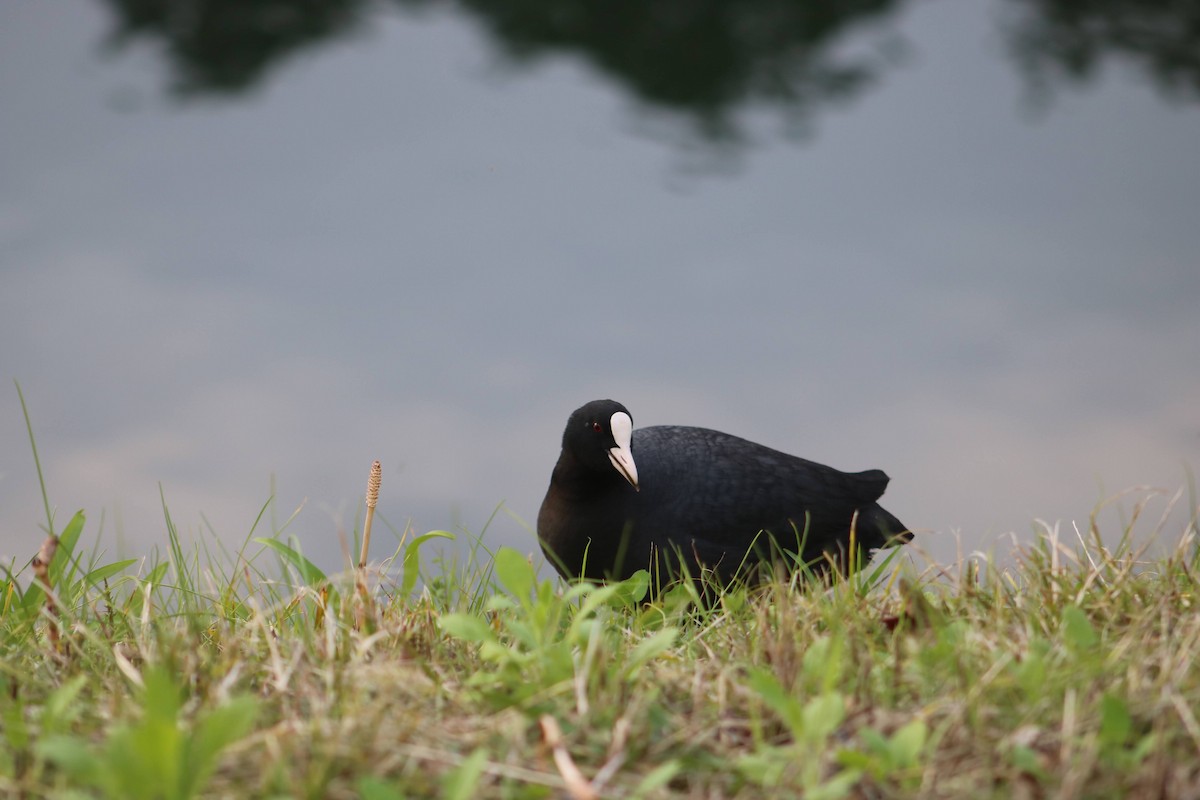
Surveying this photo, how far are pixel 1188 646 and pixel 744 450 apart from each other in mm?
2799

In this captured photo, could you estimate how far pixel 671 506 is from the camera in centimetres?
462

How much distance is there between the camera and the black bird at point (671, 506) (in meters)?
4.54

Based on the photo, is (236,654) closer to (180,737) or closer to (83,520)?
(180,737)

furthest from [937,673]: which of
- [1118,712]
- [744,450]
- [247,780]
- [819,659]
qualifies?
[744,450]

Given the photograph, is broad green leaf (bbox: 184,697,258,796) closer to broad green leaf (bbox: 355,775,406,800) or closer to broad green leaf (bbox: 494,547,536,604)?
broad green leaf (bbox: 355,775,406,800)

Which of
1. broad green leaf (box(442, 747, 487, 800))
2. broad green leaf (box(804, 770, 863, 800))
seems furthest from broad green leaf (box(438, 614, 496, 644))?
broad green leaf (box(804, 770, 863, 800))

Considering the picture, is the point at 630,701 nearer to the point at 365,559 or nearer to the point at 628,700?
the point at 628,700

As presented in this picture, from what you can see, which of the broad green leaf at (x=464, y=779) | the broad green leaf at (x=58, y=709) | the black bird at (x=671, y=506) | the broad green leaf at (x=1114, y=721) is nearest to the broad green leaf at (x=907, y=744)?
the broad green leaf at (x=1114, y=721)

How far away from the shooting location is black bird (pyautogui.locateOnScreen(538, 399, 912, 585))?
4.54 meters

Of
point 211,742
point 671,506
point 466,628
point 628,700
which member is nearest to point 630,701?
point 628,700

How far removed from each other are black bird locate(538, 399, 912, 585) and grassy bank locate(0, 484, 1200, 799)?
1.46 metres

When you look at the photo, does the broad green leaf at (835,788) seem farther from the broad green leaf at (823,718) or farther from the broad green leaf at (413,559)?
the broad green leaf at (413,559)

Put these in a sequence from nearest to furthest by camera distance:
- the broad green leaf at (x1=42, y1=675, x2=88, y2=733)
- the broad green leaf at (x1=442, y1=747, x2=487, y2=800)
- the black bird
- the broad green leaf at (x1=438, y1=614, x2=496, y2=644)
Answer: the broad green leaf at (x1=442, y1=747, x2=487, y2=800), the broad green leaf at (x1=42, y1=675, x2=88, y2=733), the broad green leaf at (x1=438, y1=614, x2=496, y2=644), the black bird

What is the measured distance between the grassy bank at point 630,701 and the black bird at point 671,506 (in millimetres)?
1462
